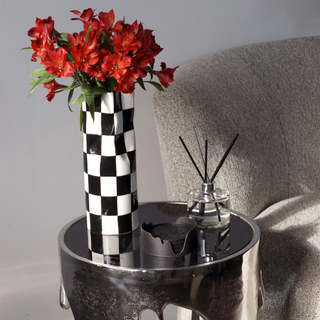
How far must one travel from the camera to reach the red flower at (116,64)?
75 centimetres

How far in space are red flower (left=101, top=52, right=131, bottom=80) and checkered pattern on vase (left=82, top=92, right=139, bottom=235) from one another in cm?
7

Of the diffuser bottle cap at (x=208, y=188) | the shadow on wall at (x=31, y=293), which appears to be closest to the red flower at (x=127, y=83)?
the diffuser bottle cap at (x=208, y=188)

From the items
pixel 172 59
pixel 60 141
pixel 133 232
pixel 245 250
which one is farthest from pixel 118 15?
pixel 245 250

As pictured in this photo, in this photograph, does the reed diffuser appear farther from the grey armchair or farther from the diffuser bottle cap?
the grey armchair

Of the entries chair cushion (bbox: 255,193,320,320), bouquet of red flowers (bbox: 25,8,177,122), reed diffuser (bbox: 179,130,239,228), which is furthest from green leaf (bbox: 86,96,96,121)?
chair cushion (bbox: 255,193,320,320)

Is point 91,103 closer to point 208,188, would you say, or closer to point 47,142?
point 208,188

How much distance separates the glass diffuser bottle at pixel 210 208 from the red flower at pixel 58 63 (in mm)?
384

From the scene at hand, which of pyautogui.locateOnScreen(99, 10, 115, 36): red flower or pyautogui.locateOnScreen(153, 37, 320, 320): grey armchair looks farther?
pyautogui.locateOnScreen(153, 37, 320, 320): grey armchair

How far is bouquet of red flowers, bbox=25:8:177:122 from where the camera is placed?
2.43 ft

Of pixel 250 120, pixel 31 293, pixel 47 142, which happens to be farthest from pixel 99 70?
pixel 31 293

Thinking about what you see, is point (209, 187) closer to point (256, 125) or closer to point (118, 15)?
point (256, 125)

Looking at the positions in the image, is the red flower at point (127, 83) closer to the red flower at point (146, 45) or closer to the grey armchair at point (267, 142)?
the red flower at point (146, 45)

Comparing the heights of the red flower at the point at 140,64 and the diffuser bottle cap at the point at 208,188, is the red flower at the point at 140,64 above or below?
above

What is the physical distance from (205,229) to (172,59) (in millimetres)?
663
